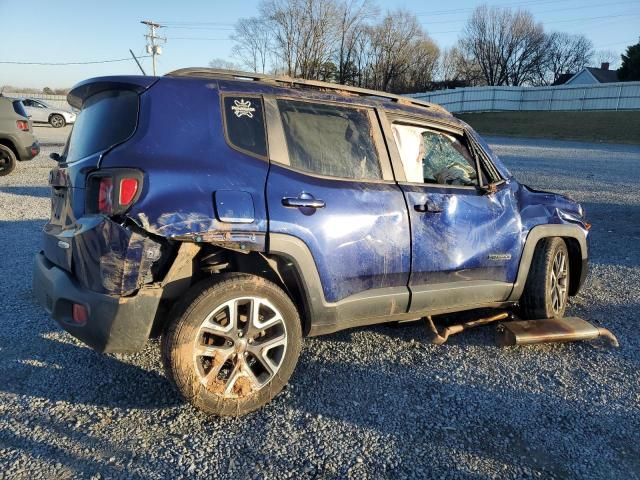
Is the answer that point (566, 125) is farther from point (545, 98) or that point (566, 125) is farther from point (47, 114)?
point (47, 114)

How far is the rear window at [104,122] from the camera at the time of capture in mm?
2754

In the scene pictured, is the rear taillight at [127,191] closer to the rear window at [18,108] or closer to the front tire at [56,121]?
the rear window at [18,108]

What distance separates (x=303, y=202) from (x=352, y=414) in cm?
126

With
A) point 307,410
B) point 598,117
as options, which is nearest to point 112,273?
point 307,410

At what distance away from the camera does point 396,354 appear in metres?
3.59

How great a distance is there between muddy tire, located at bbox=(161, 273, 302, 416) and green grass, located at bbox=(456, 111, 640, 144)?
101 feet

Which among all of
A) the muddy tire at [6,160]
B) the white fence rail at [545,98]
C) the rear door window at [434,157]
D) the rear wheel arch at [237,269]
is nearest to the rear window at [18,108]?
the muddy tire at [6,160]

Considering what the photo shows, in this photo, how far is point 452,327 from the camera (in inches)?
151

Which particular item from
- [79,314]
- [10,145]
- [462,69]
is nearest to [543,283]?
[79,314]

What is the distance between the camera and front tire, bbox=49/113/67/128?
28247mm

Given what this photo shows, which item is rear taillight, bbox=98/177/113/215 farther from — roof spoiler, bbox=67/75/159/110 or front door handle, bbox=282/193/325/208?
front door handle, bbox=282/193/325/208

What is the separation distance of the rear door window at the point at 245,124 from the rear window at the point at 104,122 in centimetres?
51

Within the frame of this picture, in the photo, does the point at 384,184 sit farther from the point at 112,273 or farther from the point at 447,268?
the point at 112,273

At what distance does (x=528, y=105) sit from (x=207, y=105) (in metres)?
50.2
